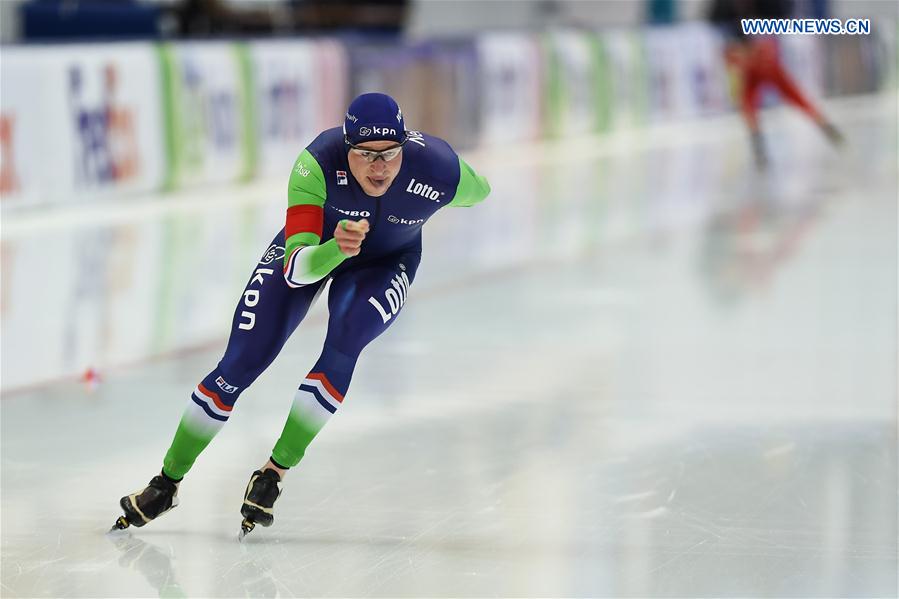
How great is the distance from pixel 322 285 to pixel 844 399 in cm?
241

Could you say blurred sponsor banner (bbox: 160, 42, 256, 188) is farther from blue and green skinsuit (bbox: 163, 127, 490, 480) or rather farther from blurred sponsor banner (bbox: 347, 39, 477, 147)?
blue and green skinsuit (bbox: 163, 127, 490, 480)

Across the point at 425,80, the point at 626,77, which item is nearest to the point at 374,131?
the point at 425,80

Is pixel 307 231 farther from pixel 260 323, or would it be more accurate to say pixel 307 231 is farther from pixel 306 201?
pixel 260 323

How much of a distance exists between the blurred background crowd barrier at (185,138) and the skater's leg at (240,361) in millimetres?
2163

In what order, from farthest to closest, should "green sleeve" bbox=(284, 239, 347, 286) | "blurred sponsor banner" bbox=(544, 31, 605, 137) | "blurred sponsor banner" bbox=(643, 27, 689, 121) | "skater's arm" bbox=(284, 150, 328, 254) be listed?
"blurred sponsor banner" bbox=(643, 27, 689, 121)
"blurred sponsor banner" bbox=(544, 31, 605, 137)
"skater's arm" bbox=(284, 150, 328, 254)
"green sleeve" bbox=(284, 239, 347, 286)

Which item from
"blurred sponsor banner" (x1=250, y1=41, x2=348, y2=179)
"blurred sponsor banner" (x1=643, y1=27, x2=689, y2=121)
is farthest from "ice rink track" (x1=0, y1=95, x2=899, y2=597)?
"blurred sponsor banner" (x1=643, y1=27, x2=689, y2=121)

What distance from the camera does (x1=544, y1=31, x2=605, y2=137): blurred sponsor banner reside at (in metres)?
17.9

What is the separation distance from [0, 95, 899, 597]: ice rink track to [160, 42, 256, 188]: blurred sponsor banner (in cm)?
317

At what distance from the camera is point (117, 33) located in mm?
13695

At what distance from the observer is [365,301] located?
414cm

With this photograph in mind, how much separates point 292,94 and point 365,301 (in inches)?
372

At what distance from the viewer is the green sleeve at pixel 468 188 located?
14.4 feet

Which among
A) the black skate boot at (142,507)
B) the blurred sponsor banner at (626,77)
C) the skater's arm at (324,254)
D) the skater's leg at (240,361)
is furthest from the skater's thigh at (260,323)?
the blurred sponsor banner at (626,77)

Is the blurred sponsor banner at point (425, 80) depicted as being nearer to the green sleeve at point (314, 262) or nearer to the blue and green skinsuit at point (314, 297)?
the blue and green skinsuit at point (314, 297)
